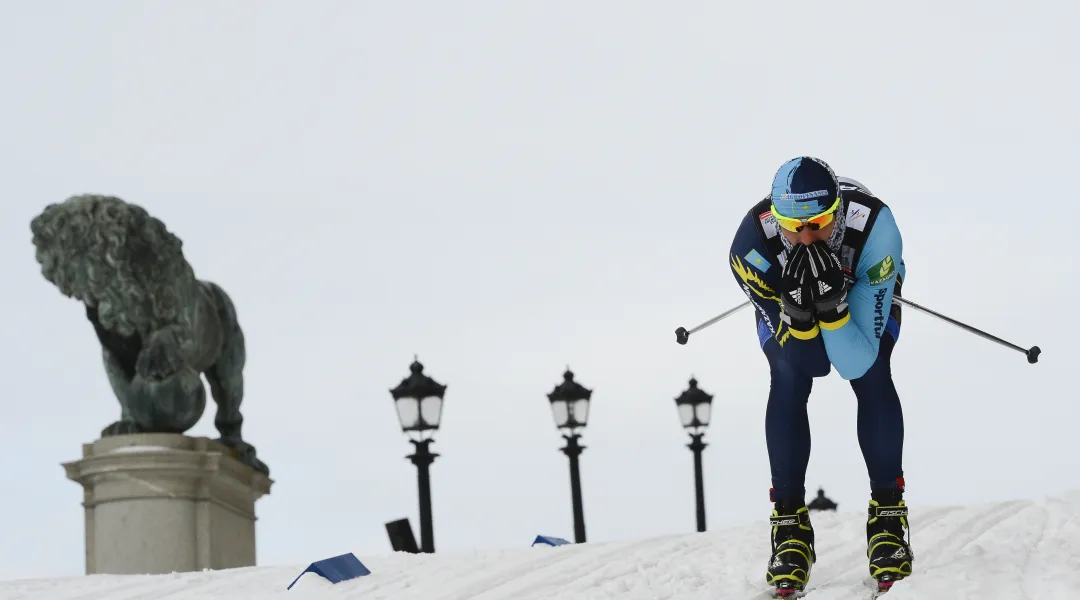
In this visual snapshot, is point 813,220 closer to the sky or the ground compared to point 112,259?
closer to the ground

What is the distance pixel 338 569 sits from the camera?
9.46 metres

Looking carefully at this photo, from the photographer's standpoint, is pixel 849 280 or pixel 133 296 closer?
pixel 849 280

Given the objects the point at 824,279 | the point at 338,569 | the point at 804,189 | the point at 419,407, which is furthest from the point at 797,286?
the point at 419,407

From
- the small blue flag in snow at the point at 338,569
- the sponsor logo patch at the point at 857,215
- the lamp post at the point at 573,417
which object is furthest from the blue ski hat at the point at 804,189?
the lamp post at the point at 573,417

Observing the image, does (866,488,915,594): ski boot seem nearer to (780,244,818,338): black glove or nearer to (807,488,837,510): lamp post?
(780,244,818,338): black glove

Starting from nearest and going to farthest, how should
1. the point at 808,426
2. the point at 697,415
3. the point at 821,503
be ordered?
the point at 808,426
the point at 697,415
the point at 821,503

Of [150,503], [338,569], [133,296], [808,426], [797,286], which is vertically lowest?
[338,569]

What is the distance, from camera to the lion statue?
614 inches

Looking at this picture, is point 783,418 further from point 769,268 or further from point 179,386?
point 179,386

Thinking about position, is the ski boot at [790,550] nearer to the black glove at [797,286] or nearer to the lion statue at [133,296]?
the black glove at [797,286]

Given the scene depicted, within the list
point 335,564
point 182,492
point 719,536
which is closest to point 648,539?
point 719,536

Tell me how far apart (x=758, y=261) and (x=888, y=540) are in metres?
1.22

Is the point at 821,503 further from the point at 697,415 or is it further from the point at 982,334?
the point at 982,334

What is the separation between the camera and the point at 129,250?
15.6 meters
